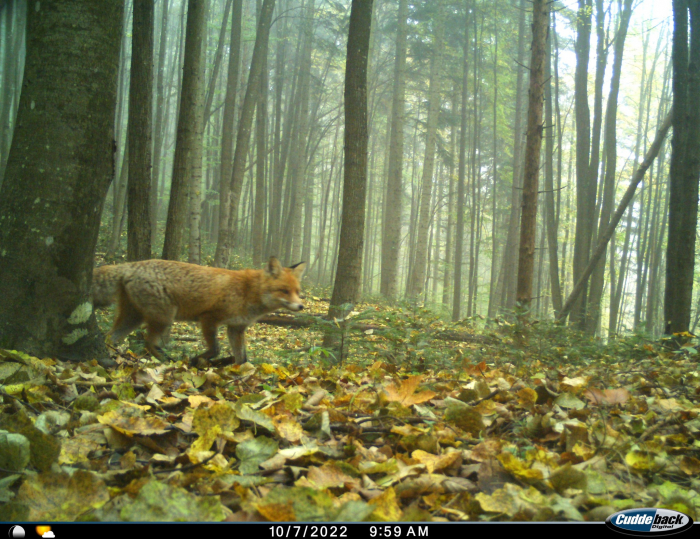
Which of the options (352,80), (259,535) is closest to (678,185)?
(352,80)

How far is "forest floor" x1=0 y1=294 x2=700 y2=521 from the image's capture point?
1.46 metres

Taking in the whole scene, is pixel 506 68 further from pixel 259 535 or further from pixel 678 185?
pixel 259 535

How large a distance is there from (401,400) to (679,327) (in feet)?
24.7

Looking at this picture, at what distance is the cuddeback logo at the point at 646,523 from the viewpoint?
54.9 inches

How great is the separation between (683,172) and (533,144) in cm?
260

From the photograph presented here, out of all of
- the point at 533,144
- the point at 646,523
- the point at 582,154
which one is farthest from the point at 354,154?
the point at 582,154

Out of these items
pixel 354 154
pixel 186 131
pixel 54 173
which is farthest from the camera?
pixel 186 131

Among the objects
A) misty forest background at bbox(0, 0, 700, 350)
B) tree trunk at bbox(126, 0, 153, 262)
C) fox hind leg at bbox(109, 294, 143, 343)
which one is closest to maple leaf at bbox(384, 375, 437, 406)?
misty forest background at bbox(0, 0, 700, 350)

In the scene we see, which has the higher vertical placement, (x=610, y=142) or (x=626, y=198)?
(x=610, y=142)

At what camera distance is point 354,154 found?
6910 mm

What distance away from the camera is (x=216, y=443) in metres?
2.03

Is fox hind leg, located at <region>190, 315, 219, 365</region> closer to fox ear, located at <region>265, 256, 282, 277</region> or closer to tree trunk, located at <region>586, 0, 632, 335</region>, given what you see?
fox ear, located at <region>265, 256, 282, 277</region>

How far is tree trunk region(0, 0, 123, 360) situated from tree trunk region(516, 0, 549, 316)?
305 inches

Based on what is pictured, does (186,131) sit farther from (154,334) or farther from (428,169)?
(428,169)
